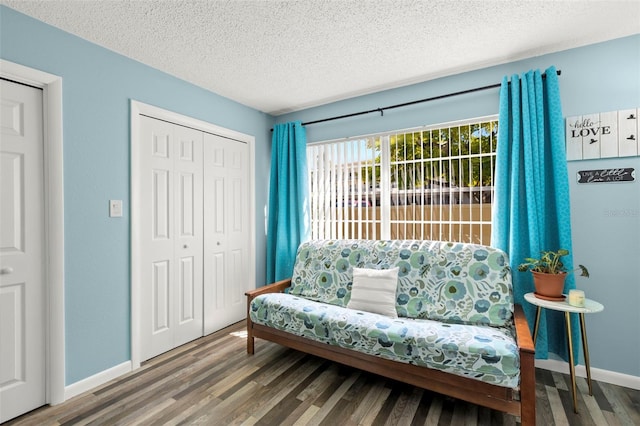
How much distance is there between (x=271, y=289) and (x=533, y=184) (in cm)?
239

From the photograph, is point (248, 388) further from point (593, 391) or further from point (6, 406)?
point (593, 391)

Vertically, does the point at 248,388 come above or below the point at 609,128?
below

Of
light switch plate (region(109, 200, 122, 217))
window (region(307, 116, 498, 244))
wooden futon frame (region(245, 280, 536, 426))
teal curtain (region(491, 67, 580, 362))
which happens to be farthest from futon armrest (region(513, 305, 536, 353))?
light switch plate (region(109, 200, 122, 217))

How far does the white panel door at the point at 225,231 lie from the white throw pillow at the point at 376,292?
1.50m

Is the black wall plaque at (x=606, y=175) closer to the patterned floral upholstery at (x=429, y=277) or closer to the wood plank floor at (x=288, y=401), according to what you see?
the patterned floral upholstery at (x=429, y=277)

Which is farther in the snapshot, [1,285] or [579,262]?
[579,262]

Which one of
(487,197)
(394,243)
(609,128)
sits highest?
(609,128)

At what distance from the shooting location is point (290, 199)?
3.54m

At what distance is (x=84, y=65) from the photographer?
7.01 ft

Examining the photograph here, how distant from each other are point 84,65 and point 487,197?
3.36 meters

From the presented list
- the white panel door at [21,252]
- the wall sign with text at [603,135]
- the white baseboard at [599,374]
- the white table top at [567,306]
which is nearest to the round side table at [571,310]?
the white table top at [567,306]

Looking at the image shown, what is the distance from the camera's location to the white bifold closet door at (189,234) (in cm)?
260

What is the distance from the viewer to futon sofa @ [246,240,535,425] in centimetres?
170

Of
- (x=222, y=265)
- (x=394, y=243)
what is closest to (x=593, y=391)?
(x=394, y=243)
